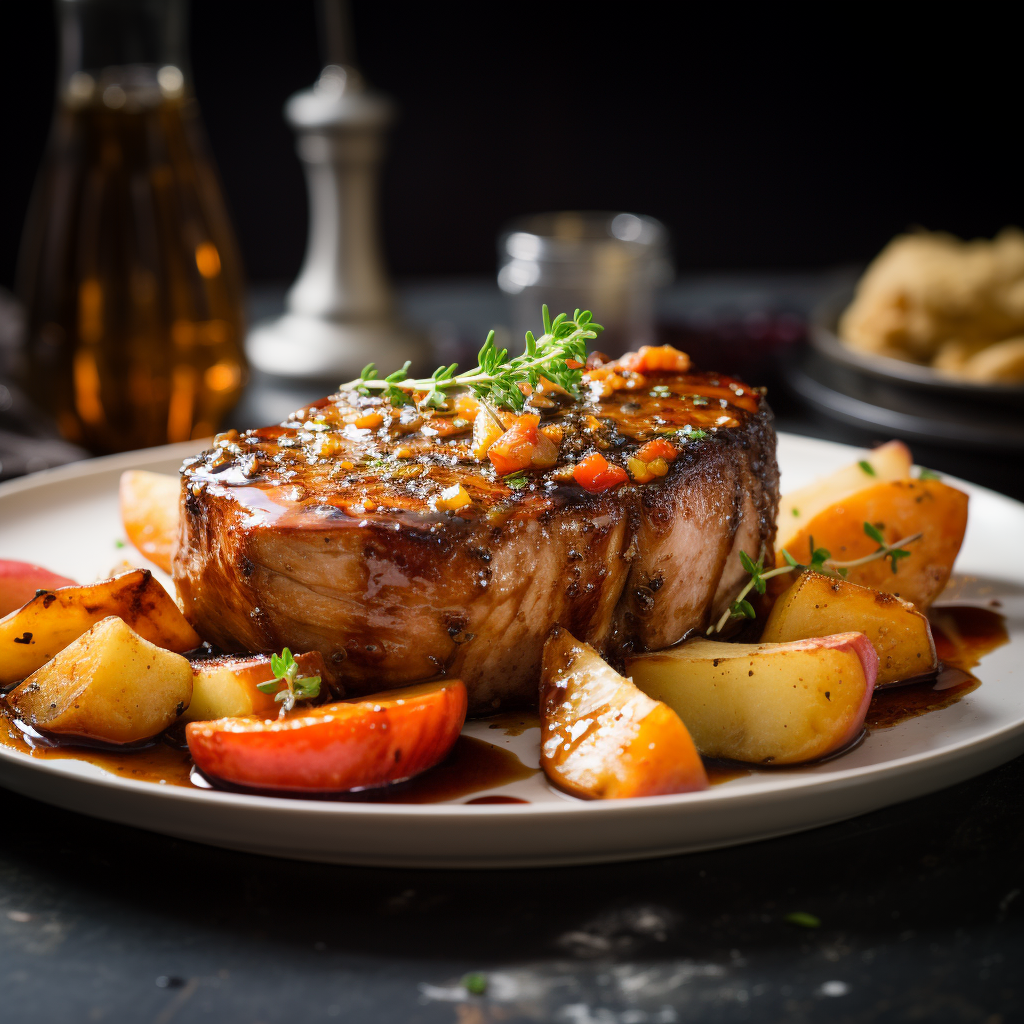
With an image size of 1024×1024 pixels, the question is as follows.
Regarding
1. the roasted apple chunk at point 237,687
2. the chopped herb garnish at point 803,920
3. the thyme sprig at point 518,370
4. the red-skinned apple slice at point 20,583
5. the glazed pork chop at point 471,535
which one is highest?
the thyme sprig at point 518,370

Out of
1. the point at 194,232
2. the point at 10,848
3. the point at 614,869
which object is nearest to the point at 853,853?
the point at 614,869

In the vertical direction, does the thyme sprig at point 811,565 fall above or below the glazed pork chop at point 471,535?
below

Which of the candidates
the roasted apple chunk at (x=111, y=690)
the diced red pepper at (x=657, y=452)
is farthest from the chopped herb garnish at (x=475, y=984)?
the diced red pepper at (x=657, y=452)

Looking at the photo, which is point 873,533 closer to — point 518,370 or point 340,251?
point 518,370

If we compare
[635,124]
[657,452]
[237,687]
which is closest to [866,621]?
[657,452]

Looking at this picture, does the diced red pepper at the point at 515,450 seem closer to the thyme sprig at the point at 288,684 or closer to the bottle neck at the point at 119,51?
the thyme sprig at the point at 288,684

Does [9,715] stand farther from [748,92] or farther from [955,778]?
[748,92]
